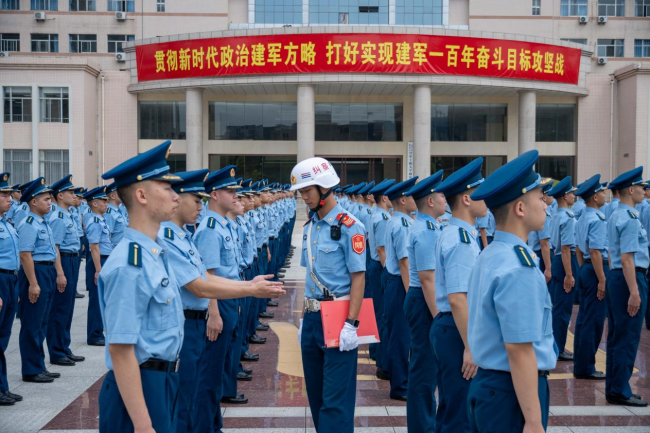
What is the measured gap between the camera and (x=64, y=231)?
842 cm

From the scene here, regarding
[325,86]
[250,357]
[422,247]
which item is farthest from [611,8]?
[422,247]

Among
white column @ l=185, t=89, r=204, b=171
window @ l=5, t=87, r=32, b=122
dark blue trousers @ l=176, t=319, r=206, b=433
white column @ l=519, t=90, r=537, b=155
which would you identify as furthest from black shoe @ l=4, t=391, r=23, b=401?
white column @ l=519, t=90, r=537, b=155

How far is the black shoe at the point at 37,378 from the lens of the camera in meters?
6.88

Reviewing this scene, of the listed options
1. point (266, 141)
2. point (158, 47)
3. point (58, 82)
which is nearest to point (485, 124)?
point (266, 141)

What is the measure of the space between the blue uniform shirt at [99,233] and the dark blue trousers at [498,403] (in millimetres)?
7596

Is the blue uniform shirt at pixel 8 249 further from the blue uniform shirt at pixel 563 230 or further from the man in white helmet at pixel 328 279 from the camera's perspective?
the blue uniform shirt at pixel 563 230

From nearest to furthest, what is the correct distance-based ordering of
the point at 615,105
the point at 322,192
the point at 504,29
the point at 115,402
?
the point at 115,402 < the point at 322,192 < the point at 615,105 < the point at 504,29

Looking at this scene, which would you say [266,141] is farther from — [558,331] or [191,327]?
[191,327]

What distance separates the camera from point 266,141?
36.0 metres

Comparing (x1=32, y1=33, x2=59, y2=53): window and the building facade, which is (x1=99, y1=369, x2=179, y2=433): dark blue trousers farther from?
(x1=32, y1=33, x2=59, y2=53): window

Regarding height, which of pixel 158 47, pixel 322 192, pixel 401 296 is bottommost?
pixel 401 296

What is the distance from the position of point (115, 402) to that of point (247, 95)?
3370 cm

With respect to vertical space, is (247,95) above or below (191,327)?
above

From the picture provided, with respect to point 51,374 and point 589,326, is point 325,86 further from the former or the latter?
point 51,374
